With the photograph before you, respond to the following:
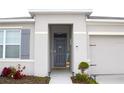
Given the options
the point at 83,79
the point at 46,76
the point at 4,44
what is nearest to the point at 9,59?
the point at 4,44

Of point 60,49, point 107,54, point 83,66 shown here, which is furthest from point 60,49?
point 83,66

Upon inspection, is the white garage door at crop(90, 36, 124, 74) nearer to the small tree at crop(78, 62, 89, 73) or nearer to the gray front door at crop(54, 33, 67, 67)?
the small tree at crop(78, 62, 89, 73)

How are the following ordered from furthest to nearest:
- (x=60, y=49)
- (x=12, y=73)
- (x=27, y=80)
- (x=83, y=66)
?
(x=60, y=49) → (x=12, y=73) → (x=83, y=66) → (x=27, y=80)

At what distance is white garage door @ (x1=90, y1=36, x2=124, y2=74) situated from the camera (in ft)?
62.6

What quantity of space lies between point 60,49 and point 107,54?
5.73 metres

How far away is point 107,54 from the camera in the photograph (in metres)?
19.3

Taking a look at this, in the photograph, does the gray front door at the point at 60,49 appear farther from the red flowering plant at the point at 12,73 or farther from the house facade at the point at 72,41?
the red flowering plant at the point at 12,73

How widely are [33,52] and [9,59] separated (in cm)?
161

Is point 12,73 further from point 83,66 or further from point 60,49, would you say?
point 60,49

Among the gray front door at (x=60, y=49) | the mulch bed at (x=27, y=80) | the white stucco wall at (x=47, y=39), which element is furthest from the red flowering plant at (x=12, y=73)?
the gray front door at (x=60, y=49)

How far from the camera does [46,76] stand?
17688 millimetres

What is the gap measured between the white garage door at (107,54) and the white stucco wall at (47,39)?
130cm

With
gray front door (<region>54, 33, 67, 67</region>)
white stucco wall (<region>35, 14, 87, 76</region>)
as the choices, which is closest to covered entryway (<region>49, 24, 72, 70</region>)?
gray front door (<region>54, 33, 67, 67</region>)

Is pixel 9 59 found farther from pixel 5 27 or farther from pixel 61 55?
pixel 61 55
